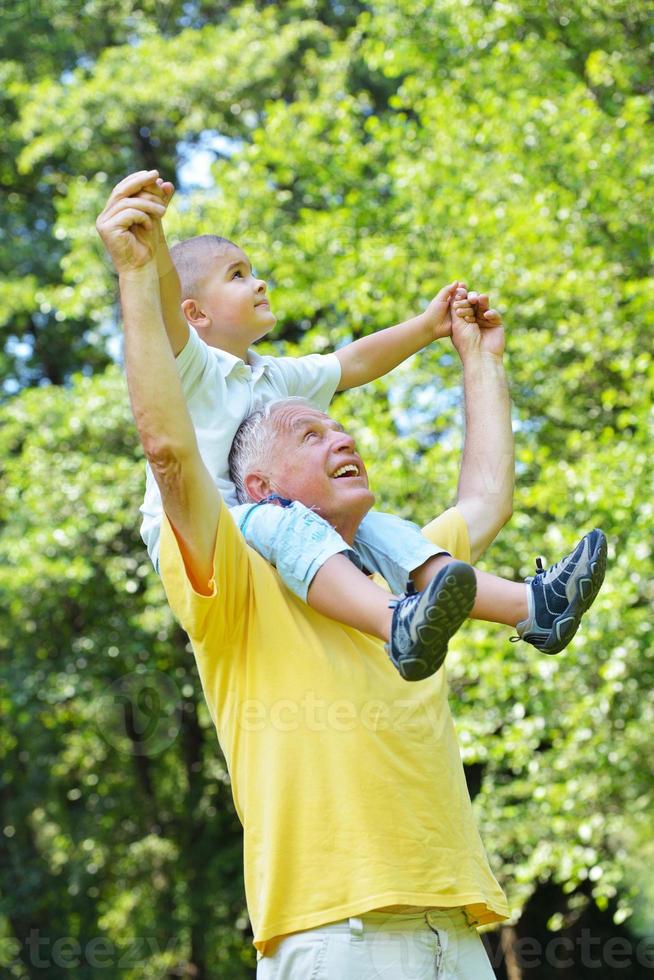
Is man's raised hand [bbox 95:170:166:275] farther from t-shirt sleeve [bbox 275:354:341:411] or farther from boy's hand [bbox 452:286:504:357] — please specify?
boy's hand [bbox 452:286:504:357]

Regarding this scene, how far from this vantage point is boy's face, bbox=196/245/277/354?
2.48 m

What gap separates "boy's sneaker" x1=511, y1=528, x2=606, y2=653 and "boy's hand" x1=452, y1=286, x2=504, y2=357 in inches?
26.7

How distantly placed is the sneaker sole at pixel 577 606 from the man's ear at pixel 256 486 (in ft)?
1.78

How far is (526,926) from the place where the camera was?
41.3ft

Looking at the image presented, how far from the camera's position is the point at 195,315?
98.7 inches

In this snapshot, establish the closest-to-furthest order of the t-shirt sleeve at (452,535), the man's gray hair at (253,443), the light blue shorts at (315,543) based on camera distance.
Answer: the light blue shorts at (315,543), the man's gray hair at (253,443), the t-shirt sleeve at (452,535)

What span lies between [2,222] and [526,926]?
31.2ft

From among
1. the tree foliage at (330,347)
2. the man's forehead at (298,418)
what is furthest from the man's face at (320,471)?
the tree foliage at (330,347)

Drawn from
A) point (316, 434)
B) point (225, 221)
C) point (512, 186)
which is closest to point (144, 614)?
point (225, 221)

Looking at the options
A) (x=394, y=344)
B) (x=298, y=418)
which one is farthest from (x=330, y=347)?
(x=298, y=418)

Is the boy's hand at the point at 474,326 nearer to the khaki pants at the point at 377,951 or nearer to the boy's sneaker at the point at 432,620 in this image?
the boy's sneaker at the point at 432,620

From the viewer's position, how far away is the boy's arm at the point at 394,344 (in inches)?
103

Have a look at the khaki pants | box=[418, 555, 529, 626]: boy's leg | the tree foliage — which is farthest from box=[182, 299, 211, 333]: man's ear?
the tree foliage

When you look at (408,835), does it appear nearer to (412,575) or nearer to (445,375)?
(412,575)
